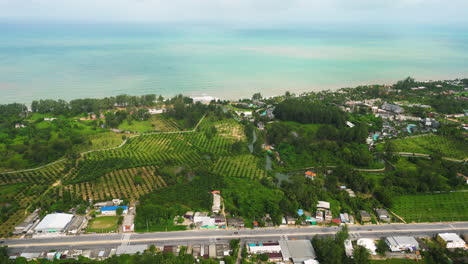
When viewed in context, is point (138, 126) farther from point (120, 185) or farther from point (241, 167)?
point (241, 167)

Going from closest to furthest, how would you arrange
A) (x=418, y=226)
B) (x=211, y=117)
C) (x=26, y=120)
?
(x=418, y=226)
(x=26, y=120)
(x=211, y=117)

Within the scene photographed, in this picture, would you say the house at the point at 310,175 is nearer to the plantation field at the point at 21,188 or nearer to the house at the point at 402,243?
the house at the point at 402,243

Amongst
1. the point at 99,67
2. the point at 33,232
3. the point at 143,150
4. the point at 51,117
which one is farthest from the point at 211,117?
the point at 99,67

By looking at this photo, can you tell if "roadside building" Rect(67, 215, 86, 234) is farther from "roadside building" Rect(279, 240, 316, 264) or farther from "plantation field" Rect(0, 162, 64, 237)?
"roadside building" Rect(279, 240, 316, 264)

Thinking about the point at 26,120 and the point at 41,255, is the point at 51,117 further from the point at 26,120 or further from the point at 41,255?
the point at 41,255

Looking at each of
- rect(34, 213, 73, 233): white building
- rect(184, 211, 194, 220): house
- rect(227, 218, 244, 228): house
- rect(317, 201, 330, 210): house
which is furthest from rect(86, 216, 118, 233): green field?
rect(317, 201, 330, 210): house
